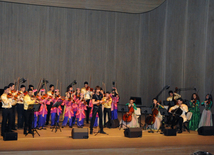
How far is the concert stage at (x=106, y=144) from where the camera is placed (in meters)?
6.57

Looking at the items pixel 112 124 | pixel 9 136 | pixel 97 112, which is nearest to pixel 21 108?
pixel 9 136

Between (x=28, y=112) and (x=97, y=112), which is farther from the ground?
(x=28, y=112)

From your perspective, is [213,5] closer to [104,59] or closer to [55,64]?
[104,59]

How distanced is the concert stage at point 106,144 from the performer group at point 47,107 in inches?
26.7

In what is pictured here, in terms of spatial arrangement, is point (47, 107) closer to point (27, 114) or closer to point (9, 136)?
point (27, 114)

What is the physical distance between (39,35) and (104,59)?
451 cm

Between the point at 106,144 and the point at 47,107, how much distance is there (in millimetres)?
4300

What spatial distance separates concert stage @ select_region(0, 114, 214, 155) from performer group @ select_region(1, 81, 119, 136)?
678 millimetres

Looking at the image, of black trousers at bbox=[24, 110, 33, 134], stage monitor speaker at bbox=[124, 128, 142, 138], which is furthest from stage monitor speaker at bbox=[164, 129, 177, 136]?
black trousers at bbox=[24, 110, 33, 134]

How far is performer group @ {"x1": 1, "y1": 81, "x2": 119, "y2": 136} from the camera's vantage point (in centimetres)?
827

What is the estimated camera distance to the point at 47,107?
1074 centimetres

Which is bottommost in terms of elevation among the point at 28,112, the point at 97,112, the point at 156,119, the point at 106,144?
the point at 106,144

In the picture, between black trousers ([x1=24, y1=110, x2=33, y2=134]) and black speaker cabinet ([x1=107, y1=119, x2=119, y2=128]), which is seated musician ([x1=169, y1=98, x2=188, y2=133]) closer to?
black speaker cabinet ([x1=107, y1=119, x2=119, y2=128])

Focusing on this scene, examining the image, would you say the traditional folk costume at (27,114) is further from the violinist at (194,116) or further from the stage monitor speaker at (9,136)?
the violinist at (194,116)
